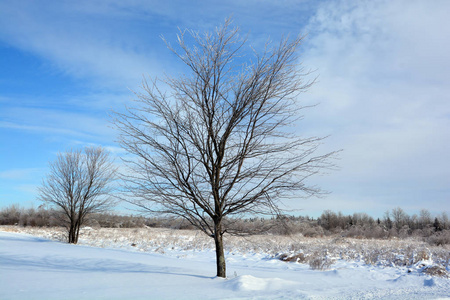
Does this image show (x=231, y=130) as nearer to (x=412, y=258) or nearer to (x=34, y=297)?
(x=34, y=297)

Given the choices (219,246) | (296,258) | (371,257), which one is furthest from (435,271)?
(219,246)

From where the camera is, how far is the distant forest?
713cm

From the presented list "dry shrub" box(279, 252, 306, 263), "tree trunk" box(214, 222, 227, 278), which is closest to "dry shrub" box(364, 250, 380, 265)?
"dry shrub" box(279, 252, 306, 263)

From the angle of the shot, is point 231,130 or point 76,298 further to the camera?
point 231,130

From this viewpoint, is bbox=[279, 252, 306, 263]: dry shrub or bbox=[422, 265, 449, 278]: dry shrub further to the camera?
bbox=[279, 252, 306, 263]: dry shrub

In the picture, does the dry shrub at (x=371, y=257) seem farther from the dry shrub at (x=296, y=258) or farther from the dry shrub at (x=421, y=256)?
the dry shrub at (x=296, y=258)

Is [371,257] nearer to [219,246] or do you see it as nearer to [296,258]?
[296,258]

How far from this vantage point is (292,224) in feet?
24.0

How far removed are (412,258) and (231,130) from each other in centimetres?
1048

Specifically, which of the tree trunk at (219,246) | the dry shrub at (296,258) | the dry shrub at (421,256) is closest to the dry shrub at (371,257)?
the dry shrub at (421,256)

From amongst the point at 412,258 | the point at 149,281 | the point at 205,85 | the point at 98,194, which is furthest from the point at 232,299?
the point at 98,194

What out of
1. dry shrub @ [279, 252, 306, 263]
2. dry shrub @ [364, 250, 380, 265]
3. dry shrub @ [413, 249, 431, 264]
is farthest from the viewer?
dry shrub @ [279, 252, 306, 263]

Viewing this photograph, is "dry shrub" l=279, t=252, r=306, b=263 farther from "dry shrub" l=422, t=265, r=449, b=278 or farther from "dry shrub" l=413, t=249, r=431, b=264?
"dry shrub" l=422, t=265, r=449, b=278

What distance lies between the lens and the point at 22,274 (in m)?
6.62
